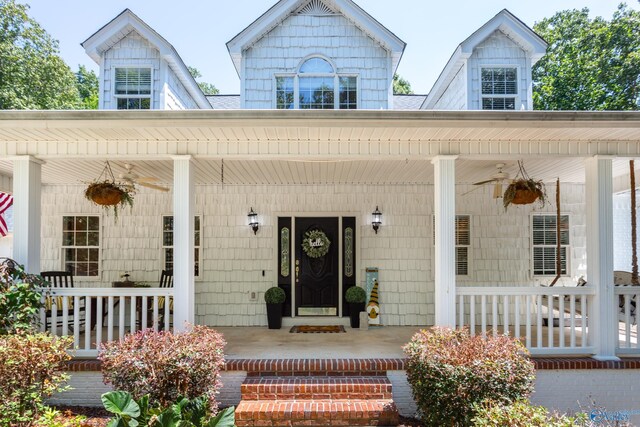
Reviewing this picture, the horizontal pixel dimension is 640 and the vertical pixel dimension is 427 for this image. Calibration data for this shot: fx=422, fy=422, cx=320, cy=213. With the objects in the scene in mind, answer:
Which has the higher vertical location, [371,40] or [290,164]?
[371,40]

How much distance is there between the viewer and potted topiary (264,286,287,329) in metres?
7.82

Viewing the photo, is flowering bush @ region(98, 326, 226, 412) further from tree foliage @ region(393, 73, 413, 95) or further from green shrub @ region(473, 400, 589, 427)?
tree foliage @ region(393, 73, 413, 95)

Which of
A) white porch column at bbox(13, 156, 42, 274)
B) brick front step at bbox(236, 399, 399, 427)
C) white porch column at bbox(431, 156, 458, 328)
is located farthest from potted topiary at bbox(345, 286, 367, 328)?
white porch column at bbox(13, 156, 42, 274)

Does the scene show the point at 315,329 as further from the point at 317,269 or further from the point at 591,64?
the point at 591,64

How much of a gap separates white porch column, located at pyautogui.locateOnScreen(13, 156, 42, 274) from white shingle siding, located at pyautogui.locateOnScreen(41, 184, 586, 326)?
3160 millimetres

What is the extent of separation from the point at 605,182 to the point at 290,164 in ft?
13.7

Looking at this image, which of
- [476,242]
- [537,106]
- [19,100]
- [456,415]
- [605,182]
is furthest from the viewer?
[537,106]

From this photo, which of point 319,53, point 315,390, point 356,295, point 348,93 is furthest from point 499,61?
point 315,390

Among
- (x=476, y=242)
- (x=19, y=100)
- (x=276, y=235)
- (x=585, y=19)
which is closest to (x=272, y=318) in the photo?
(x=276, y=235)

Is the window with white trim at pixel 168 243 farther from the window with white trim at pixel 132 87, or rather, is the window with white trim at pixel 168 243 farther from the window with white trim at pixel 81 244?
the window with white trim at pixel 132 87

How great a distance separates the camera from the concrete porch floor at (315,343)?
5535 mm

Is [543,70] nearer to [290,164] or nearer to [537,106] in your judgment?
[537,106]

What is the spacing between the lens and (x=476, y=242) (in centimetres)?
836

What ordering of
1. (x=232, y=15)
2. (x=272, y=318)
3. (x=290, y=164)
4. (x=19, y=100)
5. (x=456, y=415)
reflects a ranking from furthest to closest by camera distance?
1. (x=19, y=100)
2. (x=232, y=15)
3. (x=272, y=318)
4. (x=290, y=164)
5. (x=456, y=415)
